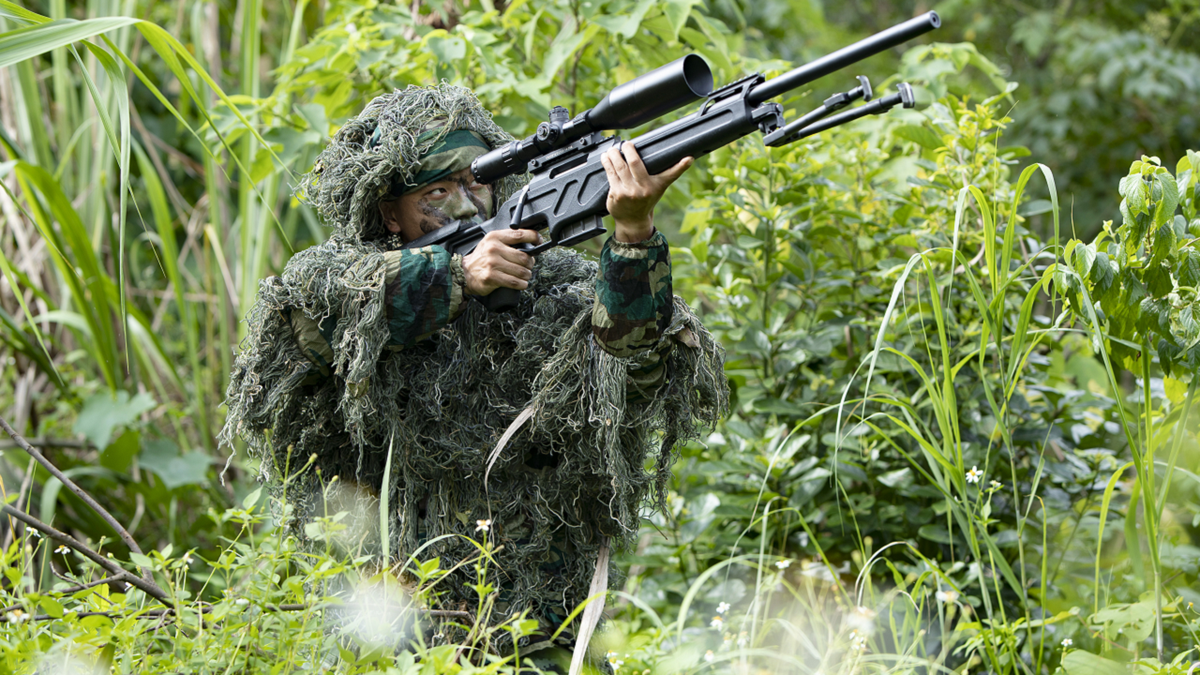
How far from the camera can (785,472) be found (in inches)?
82.0

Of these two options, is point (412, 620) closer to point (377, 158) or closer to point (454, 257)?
point (454, 257)

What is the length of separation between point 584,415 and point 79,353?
6.73 ft

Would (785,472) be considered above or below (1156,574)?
below

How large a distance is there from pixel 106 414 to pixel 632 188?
207 cm

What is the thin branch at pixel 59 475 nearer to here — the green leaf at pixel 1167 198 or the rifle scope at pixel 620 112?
the rifle scope at pixel 620 112

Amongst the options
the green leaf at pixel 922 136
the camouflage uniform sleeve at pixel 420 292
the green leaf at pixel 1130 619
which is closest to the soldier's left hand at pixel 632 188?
the camouflage uniform sleeve at pixel 420 292

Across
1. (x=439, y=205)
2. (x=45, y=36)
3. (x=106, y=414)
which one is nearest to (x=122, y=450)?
(x=106, y=414)

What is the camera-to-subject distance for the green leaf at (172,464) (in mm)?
2740

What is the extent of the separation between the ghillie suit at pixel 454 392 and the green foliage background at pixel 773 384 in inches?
4.4

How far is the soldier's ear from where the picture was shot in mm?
1517

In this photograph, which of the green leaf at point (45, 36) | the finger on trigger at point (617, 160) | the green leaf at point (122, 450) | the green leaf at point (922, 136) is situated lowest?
the green leaf at point (122, 450)

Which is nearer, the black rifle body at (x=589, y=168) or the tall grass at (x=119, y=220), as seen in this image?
the black rifle body at (x=589, y=168)

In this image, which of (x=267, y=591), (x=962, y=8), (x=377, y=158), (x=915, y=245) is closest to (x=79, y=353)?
(x=377, y=158)

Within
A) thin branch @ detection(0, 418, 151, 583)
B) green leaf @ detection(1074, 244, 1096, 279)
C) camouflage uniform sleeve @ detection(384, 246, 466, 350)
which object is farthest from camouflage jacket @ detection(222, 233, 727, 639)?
green leaf @ detection(1074, 244, 1096, 279)
